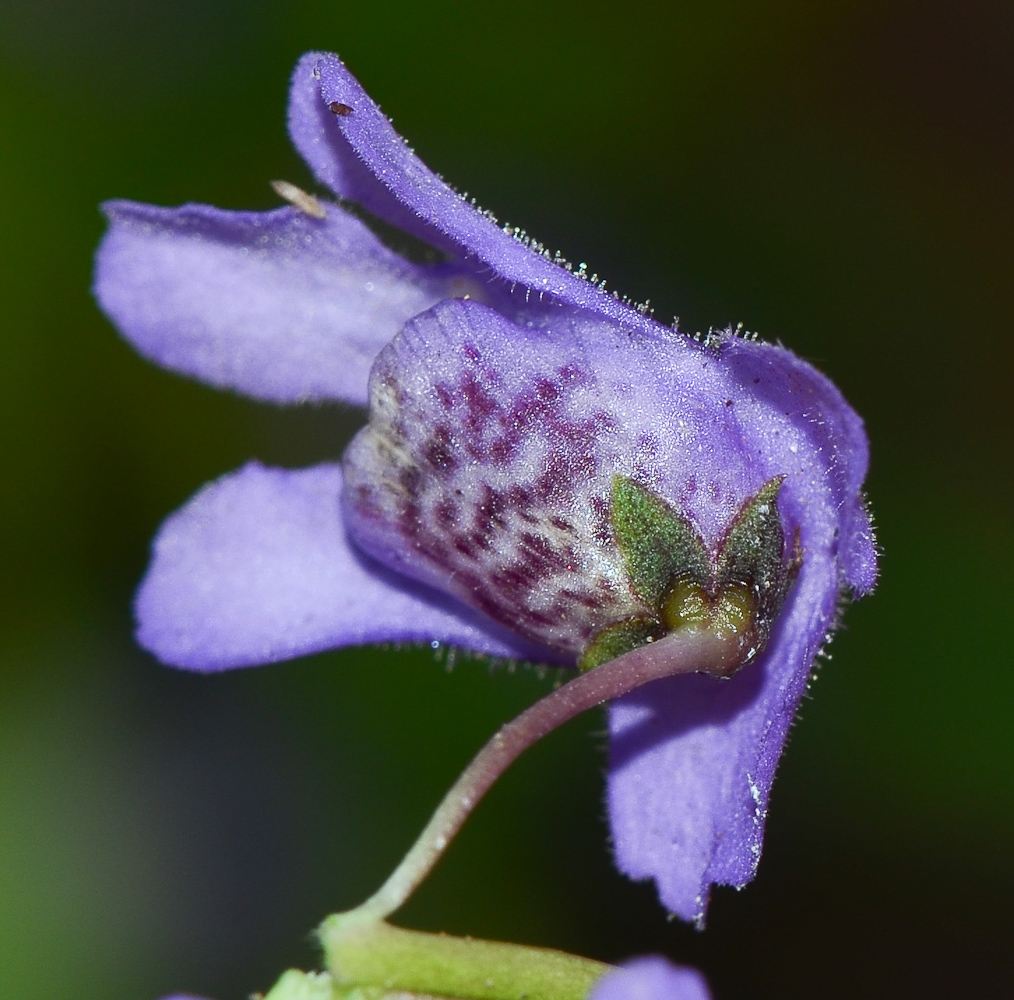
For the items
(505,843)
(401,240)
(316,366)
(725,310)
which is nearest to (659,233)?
(725,310)

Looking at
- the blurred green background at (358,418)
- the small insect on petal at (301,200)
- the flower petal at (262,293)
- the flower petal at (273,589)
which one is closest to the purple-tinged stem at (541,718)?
the flower petal at (273,589)

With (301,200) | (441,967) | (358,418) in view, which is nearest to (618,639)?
(441,967)

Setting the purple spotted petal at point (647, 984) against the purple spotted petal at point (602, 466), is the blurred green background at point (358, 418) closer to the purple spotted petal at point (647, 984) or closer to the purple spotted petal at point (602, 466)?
the purple spotted petal at point (602, 466)

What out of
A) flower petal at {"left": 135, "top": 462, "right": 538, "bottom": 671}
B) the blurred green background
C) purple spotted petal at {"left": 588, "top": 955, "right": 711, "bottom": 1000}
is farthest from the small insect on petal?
the blurred green background

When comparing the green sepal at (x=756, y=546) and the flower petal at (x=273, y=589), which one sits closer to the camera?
the green sepal at (x=756, y=546)

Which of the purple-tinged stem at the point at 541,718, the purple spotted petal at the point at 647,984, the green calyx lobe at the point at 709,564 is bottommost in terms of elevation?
the purple spotted petal at the point at 647,984

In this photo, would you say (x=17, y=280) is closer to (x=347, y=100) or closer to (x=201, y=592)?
(x=201, y=592)

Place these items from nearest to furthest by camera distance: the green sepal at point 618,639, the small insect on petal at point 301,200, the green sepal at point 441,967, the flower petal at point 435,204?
the green sepal at point 441,967, the flower petal at point 435,204, the green sepal at point 618,639, the small insect on petal at point 301,200

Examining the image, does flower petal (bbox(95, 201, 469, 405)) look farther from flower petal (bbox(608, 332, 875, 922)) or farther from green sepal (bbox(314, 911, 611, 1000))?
green sepal (bbox(314, 911, 611, 1000))
